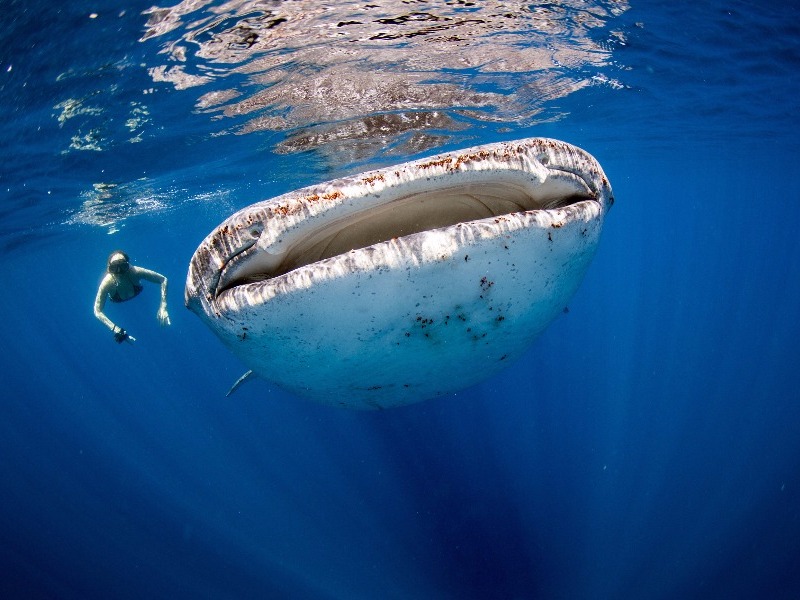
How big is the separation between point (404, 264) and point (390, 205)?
51cm

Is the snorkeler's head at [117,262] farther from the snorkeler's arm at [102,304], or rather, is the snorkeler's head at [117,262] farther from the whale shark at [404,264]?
the whale shark at [404,264]

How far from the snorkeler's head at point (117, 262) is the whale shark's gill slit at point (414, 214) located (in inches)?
303

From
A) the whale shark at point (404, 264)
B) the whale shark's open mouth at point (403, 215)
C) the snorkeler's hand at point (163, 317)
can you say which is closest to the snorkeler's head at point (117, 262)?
the snorkeler's hand at point (163, 317)

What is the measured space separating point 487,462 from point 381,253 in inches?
430

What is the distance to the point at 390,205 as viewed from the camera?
6.27ft

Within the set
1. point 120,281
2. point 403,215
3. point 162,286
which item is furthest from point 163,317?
point 403,215

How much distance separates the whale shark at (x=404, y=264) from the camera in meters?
1.54

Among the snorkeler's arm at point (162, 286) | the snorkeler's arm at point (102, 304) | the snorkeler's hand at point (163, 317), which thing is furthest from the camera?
the snorkeler's arm at point (102, 304)

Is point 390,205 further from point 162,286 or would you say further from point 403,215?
point 162,286

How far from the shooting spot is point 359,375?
2.16 metres

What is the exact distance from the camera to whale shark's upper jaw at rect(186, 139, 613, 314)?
1.61 metres

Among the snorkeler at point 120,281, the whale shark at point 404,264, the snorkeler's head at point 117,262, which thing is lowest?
the snorkeler at point 120,281

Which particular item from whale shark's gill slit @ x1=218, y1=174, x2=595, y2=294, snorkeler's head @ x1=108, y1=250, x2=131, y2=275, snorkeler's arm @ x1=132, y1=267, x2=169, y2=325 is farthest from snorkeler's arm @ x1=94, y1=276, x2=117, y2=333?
whale shark's gill slit @ x1=218, y1=174, x2=595, y2=294

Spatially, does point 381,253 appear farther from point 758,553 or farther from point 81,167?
point 758,553
